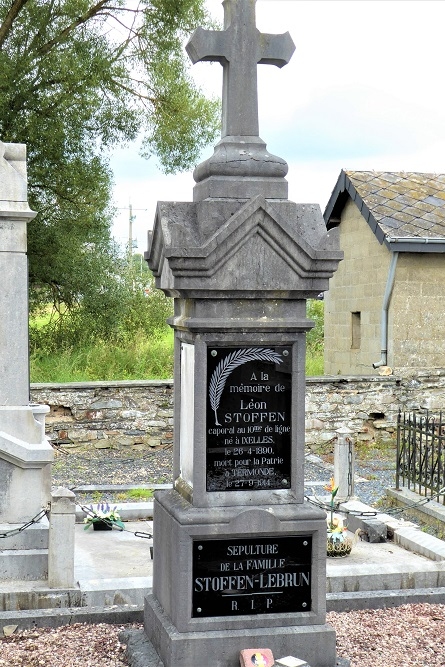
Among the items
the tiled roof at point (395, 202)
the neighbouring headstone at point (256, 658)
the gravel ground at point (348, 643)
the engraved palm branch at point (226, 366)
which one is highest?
the tiled roof at point (395, 202)

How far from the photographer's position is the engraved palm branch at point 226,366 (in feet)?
17.5

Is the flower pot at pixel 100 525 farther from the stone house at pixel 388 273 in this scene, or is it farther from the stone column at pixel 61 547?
the stone house at pixel 388 273

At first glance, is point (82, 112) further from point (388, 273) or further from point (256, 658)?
point (256, 658)

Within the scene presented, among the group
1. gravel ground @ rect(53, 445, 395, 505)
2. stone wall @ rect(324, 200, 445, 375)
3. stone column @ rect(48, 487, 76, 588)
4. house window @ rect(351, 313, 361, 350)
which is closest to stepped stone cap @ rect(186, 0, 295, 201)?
stone column @ rect(48, 487, 76, 588)

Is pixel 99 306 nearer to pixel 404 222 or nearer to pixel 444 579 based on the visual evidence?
pixel 404 222

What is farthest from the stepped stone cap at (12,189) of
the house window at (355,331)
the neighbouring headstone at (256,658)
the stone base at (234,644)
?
the house window at (355,331)

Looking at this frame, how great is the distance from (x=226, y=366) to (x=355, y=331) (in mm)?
13393

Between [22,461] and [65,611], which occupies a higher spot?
[22,461]

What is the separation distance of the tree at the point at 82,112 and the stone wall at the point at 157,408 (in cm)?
479

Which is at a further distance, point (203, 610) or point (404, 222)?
point (404, 222)

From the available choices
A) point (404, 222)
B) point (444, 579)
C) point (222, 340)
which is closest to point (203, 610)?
point (222, 340)

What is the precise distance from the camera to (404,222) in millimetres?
16656

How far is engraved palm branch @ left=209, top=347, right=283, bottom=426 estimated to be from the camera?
209 inches

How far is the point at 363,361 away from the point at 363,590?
1047 cm
